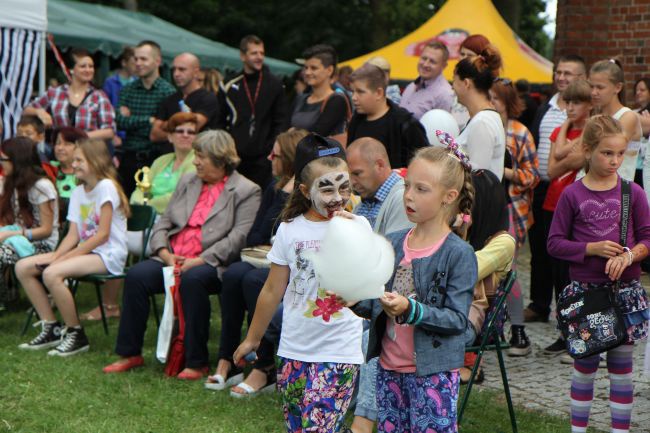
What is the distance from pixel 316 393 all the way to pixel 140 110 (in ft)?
20.8

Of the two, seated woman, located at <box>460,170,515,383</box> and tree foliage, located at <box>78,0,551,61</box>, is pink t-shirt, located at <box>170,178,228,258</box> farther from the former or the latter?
tree foliage, located at <box>78,0,551,61</box>

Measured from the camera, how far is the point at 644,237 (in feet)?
16.1

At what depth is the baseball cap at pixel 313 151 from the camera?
4.33 metres

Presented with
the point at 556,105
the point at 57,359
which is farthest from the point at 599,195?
the point at 57,359

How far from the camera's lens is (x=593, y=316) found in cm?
477

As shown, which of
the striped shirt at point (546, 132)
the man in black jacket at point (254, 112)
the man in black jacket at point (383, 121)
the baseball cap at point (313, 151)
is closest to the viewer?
the baseball cap at point (313, 151)

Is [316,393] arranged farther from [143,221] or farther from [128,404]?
[143,221]

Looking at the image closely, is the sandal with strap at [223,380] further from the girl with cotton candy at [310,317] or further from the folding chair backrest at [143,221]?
the girl with cotton candy at [310,317]

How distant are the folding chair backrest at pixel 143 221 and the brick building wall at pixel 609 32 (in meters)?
5.38

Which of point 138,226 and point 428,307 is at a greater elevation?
point 428,307

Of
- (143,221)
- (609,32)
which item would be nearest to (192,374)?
(143,221)

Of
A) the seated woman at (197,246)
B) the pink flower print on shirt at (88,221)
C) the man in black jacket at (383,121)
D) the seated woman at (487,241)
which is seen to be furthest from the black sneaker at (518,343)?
the pink flower print on shirt at (88,221)

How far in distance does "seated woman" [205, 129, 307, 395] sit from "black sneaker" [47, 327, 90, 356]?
137 centimetres

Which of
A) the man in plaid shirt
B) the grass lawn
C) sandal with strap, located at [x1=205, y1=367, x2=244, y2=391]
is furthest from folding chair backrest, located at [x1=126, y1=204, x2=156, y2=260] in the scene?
the man in plaid shirt
